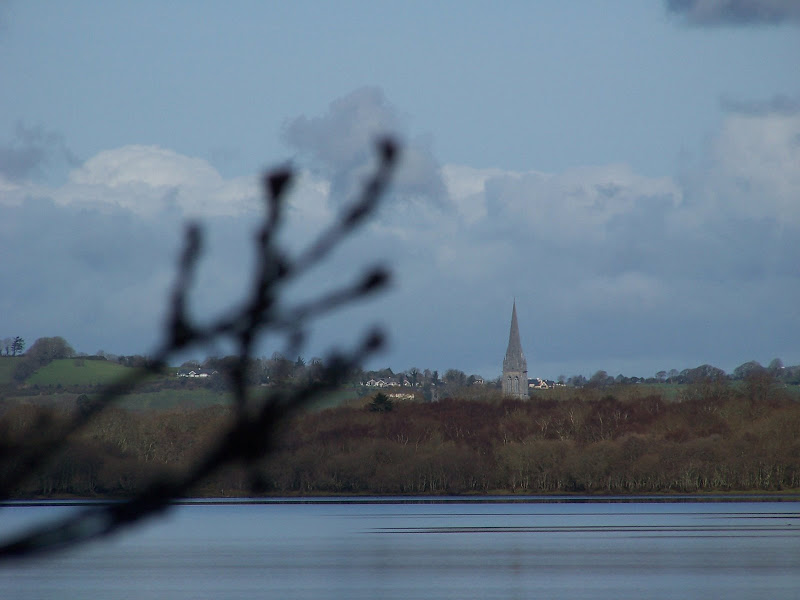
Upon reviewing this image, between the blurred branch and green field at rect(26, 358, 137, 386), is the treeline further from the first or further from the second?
the blurred branch

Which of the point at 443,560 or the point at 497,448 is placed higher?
the point at 497,448

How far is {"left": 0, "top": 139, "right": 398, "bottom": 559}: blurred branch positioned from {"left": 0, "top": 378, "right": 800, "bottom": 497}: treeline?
487ft

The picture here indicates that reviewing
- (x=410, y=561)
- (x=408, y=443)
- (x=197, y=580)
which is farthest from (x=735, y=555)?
(x=408, y=443)

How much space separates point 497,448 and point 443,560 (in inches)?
3329

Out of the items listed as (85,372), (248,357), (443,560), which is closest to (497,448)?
(85,372)

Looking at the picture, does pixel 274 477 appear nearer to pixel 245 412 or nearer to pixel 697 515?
pixel 697 515

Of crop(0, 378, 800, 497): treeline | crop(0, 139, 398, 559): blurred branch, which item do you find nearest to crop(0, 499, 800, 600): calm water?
crop(0, 378, 800, 497): treeline

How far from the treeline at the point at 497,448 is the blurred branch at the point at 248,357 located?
148 m

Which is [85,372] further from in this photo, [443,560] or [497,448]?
[443,560]

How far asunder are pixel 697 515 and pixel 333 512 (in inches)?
1741

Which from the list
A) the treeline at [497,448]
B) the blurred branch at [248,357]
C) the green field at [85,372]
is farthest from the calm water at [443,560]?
the blurred branch at [248,357]

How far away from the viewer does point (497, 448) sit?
555ft

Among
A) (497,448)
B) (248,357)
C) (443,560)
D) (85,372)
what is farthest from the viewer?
(497,448)

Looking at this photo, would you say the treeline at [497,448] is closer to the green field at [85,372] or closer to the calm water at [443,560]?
the green field at [85,372]
